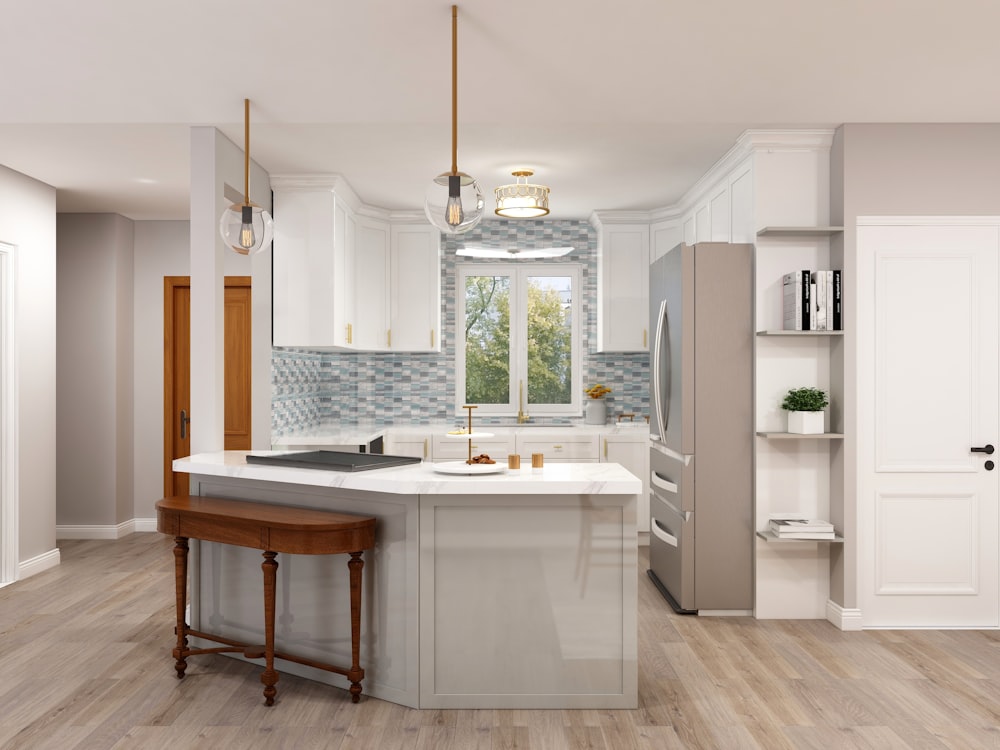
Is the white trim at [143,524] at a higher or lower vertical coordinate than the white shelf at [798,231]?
lower

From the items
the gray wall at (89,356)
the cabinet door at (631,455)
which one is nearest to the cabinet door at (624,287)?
the cabinet door at (631,455)

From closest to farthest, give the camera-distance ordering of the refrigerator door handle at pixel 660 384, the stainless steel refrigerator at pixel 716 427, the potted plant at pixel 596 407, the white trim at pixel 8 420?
the stainless steel refrigerator at pixel 716 427
the refrigerator door handle at pixel 660 384
the white trim at pixel 8 420
the potted plant at pixel 596 407

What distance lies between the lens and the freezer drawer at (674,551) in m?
4.37

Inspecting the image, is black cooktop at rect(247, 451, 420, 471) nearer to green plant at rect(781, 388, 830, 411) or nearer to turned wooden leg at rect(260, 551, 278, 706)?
turned wooden leg at rect(260, 551, 278, 706)

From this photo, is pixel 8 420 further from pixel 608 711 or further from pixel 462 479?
pixel 608 711

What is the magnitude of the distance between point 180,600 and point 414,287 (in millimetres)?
3420

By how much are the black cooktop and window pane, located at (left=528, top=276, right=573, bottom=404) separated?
3407 mm

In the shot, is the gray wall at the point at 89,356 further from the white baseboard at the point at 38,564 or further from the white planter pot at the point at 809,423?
the white planter pot at the point at 809,423

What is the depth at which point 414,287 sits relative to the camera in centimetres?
634

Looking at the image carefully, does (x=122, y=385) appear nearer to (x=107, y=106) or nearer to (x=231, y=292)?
(x=231, y=292)

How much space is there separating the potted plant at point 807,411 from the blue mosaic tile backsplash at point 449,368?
8.63 feet

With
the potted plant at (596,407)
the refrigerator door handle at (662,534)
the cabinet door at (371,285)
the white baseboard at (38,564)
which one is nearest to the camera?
the refrigerator door handle at (662,534)

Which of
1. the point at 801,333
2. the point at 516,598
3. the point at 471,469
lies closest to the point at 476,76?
the point at 471,469

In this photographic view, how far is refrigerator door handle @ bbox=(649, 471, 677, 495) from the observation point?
15.0ft
